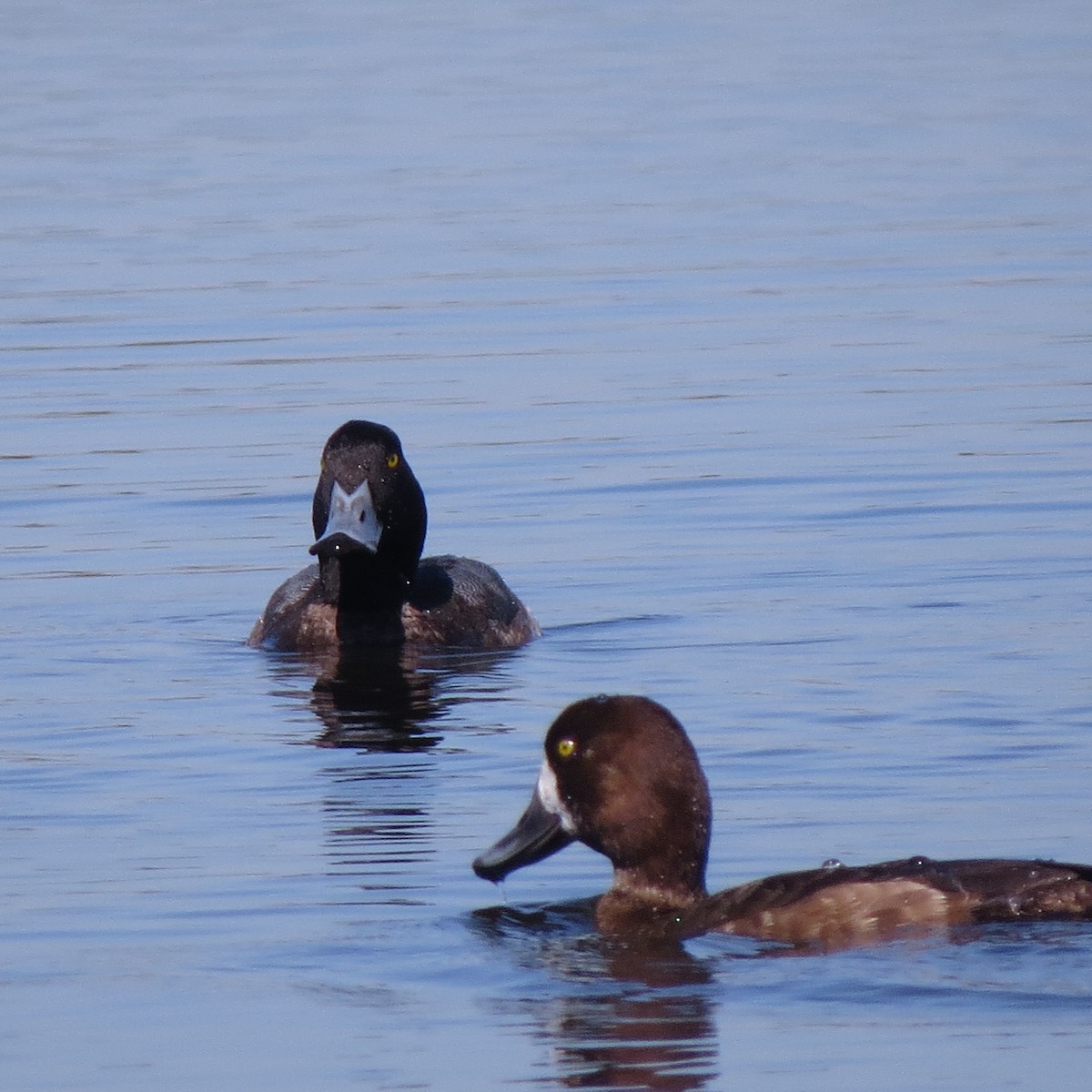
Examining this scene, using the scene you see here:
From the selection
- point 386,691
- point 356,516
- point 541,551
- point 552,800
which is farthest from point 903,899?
point 541,551

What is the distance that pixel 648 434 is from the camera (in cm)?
1652

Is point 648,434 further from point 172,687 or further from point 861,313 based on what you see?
point 172,687

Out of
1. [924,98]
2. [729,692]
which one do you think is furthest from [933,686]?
[924,98]

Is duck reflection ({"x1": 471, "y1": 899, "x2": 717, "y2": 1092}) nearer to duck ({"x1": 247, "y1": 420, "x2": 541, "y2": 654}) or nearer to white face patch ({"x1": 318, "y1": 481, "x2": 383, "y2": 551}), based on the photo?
duck ({"x1": 247, "y1": 420, "x2": 541, "y2": 654})

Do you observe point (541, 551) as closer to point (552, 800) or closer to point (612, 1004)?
point (552, 800)

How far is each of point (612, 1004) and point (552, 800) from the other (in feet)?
3.23

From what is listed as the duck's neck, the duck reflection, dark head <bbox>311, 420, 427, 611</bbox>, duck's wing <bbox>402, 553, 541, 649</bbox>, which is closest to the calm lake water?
the duck reflection

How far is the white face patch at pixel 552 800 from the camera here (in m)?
8.11

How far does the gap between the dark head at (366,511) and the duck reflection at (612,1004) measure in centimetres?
501

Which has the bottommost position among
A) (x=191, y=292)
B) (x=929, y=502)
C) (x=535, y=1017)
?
(x=535, y=1017)

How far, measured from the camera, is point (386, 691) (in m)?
12.0

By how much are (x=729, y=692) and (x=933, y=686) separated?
788mm

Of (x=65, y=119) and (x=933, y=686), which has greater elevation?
(x=65, y=119)

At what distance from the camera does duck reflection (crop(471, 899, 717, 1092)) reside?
22.2 ft
